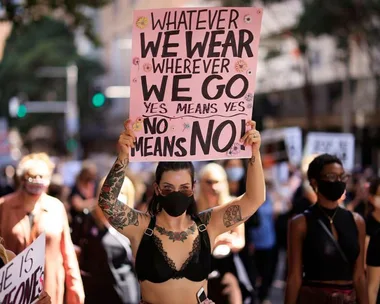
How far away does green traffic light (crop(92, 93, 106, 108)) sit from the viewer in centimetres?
2208

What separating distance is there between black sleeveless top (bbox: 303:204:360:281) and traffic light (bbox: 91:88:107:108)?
50.9 feet

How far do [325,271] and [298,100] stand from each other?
127 ft

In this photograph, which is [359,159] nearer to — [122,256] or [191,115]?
[122,256]

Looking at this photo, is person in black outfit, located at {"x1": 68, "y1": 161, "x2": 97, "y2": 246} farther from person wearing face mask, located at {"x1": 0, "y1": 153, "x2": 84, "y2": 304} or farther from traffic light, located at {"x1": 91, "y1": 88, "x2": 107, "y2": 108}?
traffic light, located at {"x1": 91, "y1": 88, "x2": 107, "y2": 108}

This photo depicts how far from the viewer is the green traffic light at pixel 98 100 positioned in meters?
22.1

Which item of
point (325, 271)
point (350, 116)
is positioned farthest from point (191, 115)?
point (350, 116)

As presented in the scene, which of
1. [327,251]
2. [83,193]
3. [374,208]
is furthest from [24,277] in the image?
[83,193]

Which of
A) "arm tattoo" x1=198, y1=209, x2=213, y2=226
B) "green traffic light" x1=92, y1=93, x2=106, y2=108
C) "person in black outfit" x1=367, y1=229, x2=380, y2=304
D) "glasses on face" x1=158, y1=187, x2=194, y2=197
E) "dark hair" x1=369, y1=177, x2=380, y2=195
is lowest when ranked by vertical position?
"person in black outfit" x1=367, y1=229, x2=380, y2=304

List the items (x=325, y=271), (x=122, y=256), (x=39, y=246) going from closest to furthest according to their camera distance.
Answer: (x=39, y=246), (x=325, y=271), (x=122, y=256)

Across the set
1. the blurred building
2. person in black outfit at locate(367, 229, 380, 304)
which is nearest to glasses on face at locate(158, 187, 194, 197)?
person in black outfit at locate(367, 229, 380, 304)

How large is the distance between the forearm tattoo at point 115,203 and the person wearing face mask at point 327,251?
4.69ft

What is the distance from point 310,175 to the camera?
281 inches

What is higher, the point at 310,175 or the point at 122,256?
the point at 310,175

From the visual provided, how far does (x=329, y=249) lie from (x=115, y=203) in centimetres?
164
